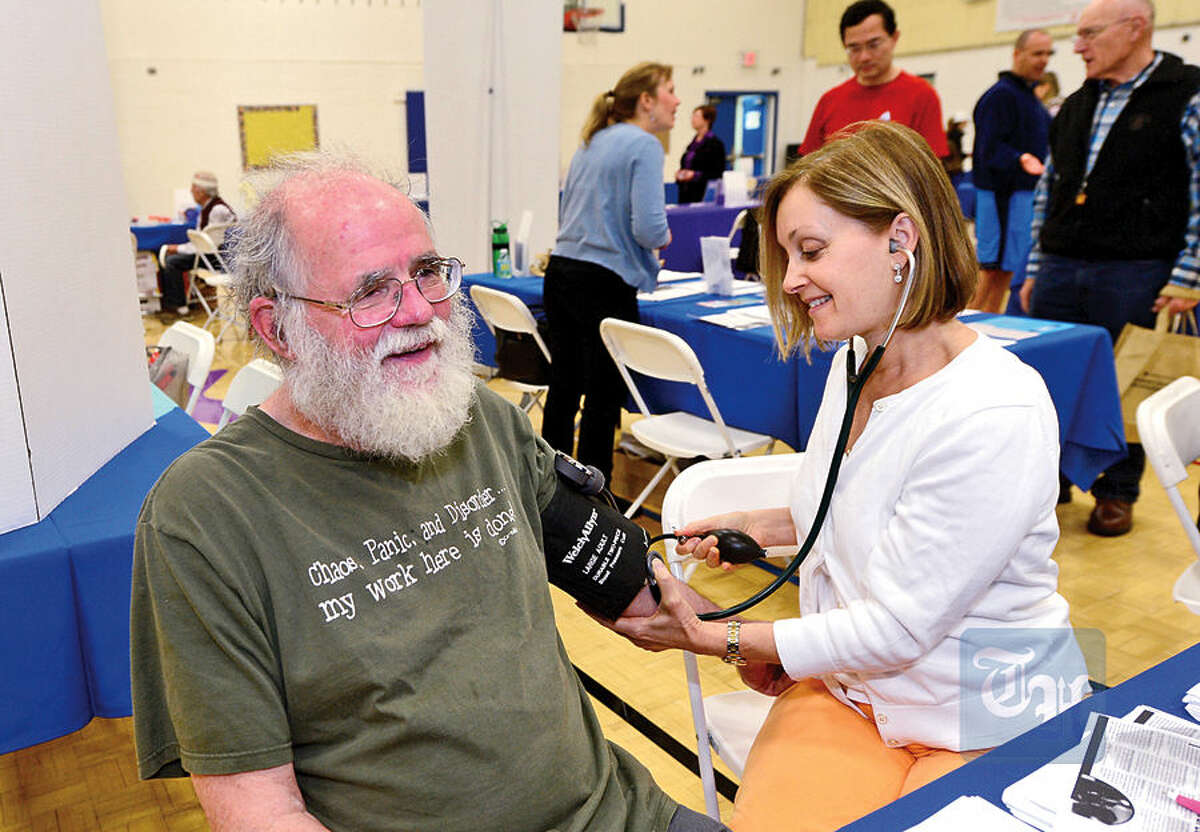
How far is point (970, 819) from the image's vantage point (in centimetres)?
81

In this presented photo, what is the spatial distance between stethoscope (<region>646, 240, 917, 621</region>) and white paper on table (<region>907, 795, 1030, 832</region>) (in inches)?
18.1

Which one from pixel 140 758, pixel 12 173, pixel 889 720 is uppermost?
pixel 12 173

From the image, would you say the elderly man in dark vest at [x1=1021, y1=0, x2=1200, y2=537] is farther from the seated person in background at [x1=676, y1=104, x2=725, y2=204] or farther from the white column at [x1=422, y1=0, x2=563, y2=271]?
the seated person in background at [x1=676, y1=104, x2=725, y2=204]

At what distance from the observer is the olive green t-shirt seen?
3.03 ft

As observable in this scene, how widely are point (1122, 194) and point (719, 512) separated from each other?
248 centimetres

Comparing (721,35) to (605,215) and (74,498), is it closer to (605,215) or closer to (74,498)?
(605,215)

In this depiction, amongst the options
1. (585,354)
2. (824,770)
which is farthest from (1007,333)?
(824,770)

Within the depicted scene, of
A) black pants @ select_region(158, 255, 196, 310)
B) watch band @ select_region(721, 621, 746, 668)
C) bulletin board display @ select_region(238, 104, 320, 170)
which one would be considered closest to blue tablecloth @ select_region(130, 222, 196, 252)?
black pants @ select_region(158, 255, 196, 310)

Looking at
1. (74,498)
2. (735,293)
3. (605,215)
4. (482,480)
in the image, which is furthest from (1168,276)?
(74,498)

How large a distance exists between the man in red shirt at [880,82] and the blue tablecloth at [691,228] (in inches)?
98.6

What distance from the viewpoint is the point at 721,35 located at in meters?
13.2

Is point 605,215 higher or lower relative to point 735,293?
higher

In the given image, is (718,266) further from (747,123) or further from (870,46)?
(747,123)

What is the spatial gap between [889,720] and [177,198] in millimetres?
10250
